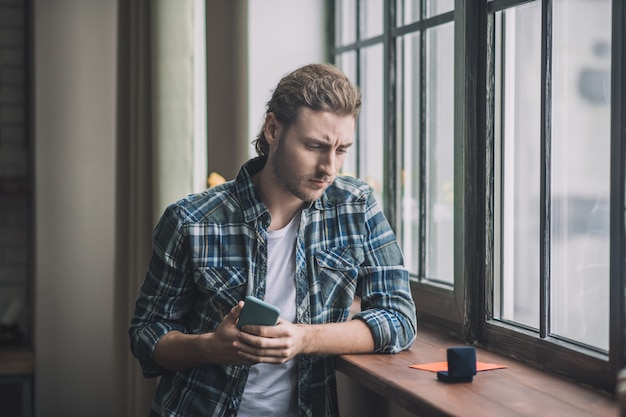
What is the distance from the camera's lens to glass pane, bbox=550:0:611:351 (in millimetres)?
1671

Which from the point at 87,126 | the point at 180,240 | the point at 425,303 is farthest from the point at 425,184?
the point at 87,126

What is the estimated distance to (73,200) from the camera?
11.0 feet

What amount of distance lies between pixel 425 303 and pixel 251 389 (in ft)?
2.38

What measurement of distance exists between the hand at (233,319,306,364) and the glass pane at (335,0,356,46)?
5.64 feet

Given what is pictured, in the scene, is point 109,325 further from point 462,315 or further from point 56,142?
point 462,315

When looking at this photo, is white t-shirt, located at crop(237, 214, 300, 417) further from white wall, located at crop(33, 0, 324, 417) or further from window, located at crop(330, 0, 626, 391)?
white wall, located at crop(33, 0, 324, 417)

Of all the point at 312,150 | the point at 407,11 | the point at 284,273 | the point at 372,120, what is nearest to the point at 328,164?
the point at 312,150

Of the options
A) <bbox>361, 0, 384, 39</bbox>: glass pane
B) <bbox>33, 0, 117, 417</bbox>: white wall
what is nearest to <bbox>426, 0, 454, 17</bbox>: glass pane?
<bbox>361, 0, 384, 39</bbox>: glass pane

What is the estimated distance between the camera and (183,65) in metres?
2.70

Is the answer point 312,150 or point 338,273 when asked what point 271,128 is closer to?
point 312,150

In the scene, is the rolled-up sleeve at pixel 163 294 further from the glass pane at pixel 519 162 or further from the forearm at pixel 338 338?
the glass pane at pixel 519 162

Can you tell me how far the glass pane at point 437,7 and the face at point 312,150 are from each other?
0.66 metres

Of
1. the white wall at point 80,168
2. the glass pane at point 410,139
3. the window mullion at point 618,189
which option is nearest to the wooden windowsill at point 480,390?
the window mullion at point 618,189

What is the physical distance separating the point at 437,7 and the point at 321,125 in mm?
785
